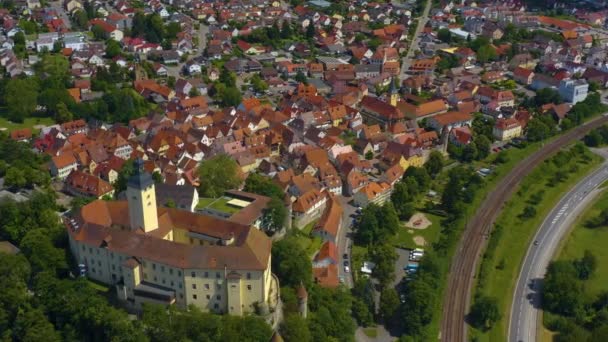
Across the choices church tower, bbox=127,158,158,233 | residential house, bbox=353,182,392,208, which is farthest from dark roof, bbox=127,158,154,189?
residential house, bbox=353,182,392,208

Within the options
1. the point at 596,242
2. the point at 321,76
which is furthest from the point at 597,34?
the point at 596,242

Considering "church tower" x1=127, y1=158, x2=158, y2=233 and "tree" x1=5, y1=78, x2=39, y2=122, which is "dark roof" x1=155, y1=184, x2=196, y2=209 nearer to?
"church tower" x1=127, y1=158, x2=158, y2=233

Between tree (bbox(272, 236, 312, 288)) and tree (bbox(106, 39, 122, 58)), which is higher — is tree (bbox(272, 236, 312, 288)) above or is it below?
below

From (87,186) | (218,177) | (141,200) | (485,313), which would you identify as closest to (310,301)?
(485,313)

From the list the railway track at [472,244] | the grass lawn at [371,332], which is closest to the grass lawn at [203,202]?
the grass lawn at [371,332]

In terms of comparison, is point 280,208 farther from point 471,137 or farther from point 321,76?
point 321,76
